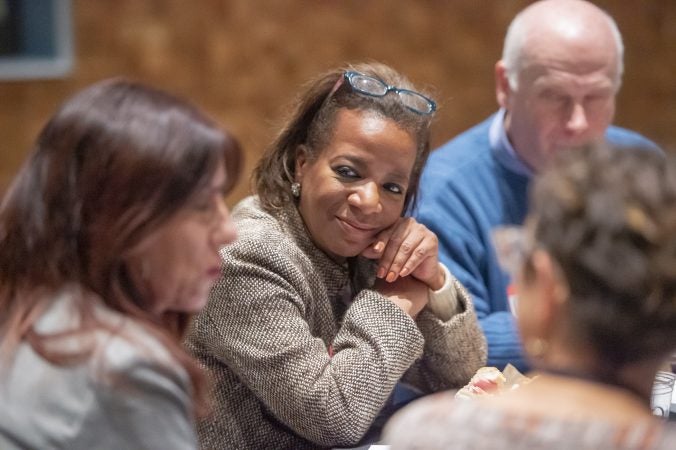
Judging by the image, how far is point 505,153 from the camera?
9.28 ft

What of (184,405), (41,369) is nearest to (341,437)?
(184,405)

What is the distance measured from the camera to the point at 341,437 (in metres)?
1.98

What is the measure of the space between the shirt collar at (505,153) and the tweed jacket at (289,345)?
2.62 feet

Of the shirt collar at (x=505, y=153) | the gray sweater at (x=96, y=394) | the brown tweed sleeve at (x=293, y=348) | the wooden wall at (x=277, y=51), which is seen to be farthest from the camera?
the wooden wall at (x=277, y=51)

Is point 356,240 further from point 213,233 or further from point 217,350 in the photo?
point 213,233

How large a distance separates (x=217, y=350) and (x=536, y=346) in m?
0.85

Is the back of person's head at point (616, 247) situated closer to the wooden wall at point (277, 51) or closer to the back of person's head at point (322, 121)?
the back of person's head at point (322, 121)

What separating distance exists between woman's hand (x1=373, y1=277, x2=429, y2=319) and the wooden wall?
55.3 inches

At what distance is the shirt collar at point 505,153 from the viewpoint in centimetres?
282

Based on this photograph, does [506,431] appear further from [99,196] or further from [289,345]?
[289,345]

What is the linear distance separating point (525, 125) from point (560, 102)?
0.11 metres

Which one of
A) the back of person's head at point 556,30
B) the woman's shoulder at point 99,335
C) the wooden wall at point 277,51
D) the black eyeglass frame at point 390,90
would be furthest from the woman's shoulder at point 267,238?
the wooden wall at point 277,51

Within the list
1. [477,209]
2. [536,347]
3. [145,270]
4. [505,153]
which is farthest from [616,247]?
[505,153]

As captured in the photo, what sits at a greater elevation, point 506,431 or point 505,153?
point 506,431
